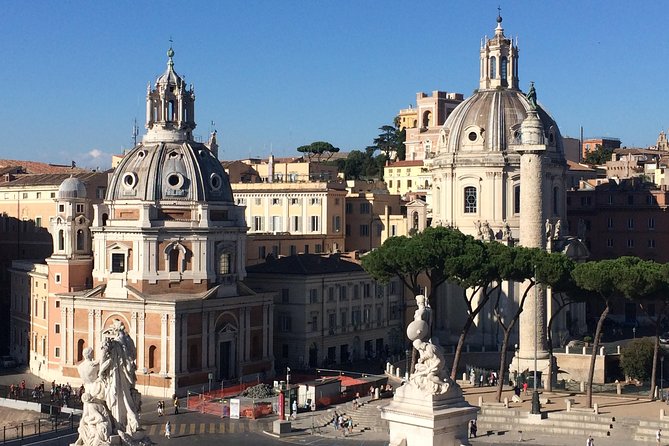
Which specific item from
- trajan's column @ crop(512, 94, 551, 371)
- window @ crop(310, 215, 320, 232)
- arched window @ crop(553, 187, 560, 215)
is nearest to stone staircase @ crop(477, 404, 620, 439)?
trajan's column @ crop(512, 94, 551, 371)

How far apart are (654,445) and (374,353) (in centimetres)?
2794

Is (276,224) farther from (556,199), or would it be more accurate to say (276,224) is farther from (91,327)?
(91,327)

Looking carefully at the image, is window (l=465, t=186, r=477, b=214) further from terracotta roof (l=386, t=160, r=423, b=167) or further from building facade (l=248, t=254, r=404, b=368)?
terracotta roof (l=386, t=160, r=423, b=167)

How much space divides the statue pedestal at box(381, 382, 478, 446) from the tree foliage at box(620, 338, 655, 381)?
133ft

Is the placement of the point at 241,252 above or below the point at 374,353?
above

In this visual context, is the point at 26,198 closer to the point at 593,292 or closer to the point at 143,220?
the point at 143,220

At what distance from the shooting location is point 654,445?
1615 inches

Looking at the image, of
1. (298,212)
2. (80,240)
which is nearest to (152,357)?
(80,240)

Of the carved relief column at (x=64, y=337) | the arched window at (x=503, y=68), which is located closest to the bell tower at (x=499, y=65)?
the arched window at (x=503, y=68)

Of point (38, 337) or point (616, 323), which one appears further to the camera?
point (616, 323)

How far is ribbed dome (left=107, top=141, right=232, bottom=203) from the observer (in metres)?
57.9

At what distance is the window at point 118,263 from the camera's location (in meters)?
57.1

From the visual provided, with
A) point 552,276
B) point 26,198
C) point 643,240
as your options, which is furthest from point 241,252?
point 643,240

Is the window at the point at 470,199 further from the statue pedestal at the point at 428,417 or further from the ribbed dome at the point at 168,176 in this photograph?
the statue pedestal at the point at 428,417
